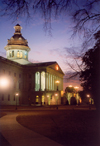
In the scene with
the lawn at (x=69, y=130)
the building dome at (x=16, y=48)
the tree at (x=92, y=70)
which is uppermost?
the building dome at (x=16, y=48)

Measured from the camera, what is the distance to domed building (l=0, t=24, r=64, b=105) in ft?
251

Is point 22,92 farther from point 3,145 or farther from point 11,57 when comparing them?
point 3,145

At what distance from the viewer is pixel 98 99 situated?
25.0m

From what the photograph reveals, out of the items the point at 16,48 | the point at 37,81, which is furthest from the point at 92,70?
the point at 16,48

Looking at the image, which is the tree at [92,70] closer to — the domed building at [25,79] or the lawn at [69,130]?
the lawn at [69,130]

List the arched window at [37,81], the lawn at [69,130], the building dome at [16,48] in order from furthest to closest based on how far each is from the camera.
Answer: the building dome at [16,48] < the arched window at [37,81] < the lawn at [69,130]

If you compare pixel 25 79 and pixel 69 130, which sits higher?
A: pixel 25 79

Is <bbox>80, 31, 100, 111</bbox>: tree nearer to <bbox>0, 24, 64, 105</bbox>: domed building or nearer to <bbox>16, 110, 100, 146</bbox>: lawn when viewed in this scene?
<bbox>16, 110, 100, 146</bbox>: lawn

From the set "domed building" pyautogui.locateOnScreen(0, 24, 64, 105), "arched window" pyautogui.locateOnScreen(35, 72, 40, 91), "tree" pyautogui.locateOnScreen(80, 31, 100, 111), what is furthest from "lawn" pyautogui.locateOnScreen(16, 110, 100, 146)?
"arched window" pyautogui.locateOnScreen(35, 72, 40, 91)

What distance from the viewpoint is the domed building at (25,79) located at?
76438 millimetres

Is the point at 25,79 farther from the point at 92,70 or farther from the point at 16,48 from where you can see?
the point at 92,70

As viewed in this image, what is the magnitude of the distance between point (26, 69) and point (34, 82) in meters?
6.67

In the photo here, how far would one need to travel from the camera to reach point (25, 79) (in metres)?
89.6

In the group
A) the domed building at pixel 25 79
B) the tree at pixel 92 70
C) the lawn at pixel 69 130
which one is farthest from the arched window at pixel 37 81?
the lawn at pixel 69 130
